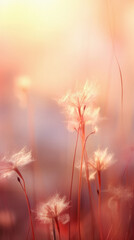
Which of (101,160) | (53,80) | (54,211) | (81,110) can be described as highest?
(53,80)

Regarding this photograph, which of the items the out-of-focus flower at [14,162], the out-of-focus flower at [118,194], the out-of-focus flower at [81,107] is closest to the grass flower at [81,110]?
the out-of-focus flower at [81,107]

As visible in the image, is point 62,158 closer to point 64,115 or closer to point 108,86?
point 64,115

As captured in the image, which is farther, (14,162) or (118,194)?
(118,194)

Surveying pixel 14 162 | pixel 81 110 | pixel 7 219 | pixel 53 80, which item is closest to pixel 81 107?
pixel 81 110

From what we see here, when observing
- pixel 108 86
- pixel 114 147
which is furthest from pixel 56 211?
pixel 108 86

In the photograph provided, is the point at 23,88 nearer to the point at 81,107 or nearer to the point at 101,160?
the point at 81,107

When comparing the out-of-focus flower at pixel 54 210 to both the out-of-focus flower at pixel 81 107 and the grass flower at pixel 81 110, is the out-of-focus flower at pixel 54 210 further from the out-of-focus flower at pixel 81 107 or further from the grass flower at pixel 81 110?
the out-of-focus flower at pixel 81 107

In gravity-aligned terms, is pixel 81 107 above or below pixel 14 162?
above
